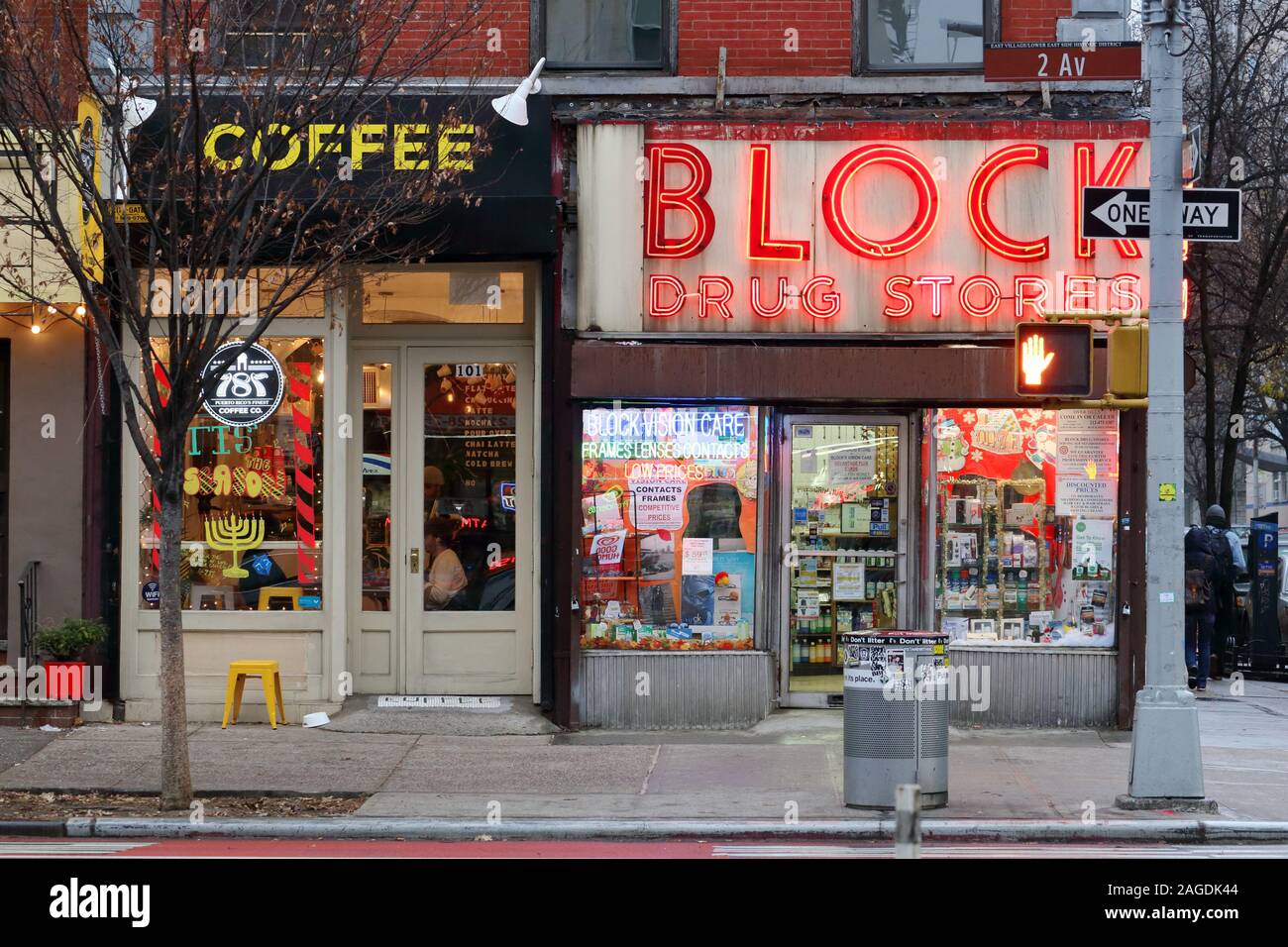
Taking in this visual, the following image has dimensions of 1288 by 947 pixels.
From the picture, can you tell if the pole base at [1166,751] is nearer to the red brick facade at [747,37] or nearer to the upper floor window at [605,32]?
the red brick facade at [747,37]

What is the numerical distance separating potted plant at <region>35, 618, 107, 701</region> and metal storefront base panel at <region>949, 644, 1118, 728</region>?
752 centimetres

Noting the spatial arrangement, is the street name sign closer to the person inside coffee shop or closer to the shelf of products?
the shelf of products

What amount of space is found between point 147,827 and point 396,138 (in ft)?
20.1

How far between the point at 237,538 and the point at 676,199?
495 centimetres

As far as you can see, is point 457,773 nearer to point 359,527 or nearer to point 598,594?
point 598,594

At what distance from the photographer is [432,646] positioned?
1389cm

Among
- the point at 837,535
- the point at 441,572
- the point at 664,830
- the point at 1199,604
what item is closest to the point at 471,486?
the point at 441,572

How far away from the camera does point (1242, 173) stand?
2014 centimetres

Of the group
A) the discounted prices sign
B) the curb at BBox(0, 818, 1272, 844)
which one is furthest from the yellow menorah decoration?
the curb at BBox(0, 818, 1272, 844)

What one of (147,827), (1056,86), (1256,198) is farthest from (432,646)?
(1256,198)

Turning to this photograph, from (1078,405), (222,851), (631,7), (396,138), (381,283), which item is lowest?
(222,851)

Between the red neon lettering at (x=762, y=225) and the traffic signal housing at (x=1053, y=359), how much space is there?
281 cm

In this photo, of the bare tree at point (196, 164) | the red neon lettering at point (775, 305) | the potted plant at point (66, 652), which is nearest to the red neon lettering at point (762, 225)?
the red neon lettering at point (775, 305)

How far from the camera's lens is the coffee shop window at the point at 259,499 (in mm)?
13492
